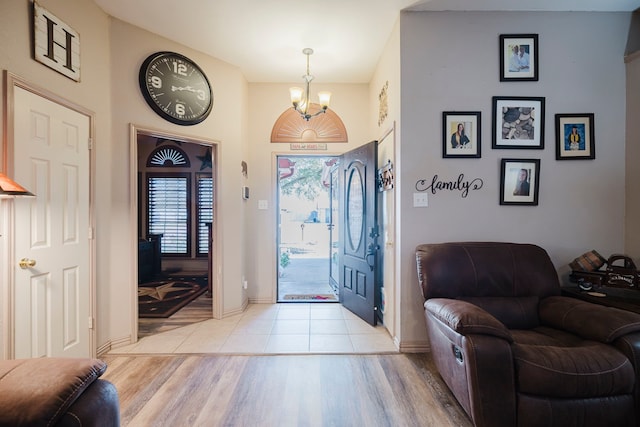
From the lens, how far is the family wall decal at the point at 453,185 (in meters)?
2.66

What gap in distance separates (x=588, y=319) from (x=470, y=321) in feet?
2.80

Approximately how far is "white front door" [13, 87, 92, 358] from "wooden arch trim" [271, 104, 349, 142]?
2177mm

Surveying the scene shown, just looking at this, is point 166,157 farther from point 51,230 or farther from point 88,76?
point 51,230

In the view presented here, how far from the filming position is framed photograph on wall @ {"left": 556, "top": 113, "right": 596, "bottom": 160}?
103 inches

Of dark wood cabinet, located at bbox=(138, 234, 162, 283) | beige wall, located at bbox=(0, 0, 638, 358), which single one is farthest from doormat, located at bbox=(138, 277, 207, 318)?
beige wall, located at bbox=(0, 0, 638, 358)

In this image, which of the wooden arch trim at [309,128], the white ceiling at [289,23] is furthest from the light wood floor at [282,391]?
the white ceiling at [289,23]

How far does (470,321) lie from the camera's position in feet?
5.43

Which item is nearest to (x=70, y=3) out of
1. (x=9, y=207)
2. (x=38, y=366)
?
(x=9, y=207)

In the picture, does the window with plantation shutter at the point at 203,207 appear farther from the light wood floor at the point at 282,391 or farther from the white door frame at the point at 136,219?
the light wood floor at the point at 282,391

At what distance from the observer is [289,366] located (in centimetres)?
244

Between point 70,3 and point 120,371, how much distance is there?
298cm

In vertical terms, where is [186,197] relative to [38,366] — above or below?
above

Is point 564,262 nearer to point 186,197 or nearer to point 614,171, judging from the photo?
point 614,171

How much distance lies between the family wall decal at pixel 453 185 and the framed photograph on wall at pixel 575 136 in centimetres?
80
